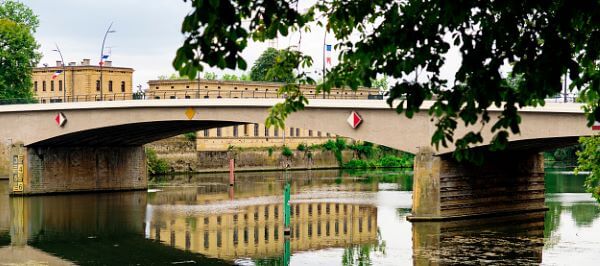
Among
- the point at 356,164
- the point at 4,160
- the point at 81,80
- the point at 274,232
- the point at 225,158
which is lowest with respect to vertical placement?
the point at 274,232

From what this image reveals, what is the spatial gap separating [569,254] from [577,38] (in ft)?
63.2

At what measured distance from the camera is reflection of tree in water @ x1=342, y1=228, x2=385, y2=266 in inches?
1110

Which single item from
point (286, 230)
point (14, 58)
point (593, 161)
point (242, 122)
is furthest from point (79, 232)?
point (14, 58)

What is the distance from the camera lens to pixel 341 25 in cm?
1367

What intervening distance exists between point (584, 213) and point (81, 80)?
200 feet

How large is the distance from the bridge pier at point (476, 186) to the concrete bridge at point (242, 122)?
40mm

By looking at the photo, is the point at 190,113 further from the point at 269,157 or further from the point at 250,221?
the point at 269,157

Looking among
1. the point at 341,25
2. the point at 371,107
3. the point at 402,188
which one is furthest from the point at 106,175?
the point at 341,25

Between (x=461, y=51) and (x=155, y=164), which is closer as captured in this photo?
(x=461, y=51)

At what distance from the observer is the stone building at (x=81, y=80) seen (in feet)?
301

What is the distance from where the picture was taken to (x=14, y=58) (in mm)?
76625

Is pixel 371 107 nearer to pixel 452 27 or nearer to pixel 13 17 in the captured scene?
pixel 452 27

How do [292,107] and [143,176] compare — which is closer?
[292,107]

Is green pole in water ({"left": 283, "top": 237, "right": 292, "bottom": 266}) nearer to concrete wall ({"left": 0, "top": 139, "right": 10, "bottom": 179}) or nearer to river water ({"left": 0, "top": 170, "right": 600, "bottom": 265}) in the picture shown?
river water ({"left": 0, "top": 170, "right": 600, "bottom": 265})
